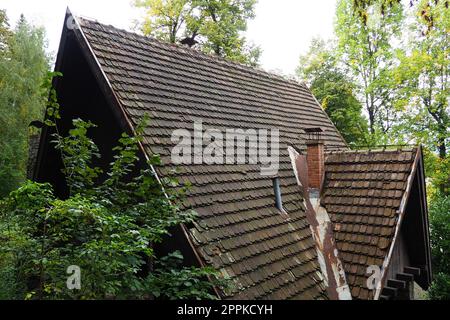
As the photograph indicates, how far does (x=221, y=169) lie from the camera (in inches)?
208

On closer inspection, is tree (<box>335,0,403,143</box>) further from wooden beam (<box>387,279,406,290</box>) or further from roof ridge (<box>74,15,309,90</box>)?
wooden beam (<box>387,279,406,290</box>)

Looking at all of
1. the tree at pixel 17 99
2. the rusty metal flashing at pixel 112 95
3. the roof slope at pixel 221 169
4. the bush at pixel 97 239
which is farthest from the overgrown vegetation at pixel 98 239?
the tree at pixel 17 99

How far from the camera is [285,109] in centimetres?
834

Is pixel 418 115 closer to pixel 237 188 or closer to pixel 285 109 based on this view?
pixel 285 109

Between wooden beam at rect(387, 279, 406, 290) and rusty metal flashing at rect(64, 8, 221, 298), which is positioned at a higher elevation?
rusty metal flashing at rect(64, 8, 221, 298)

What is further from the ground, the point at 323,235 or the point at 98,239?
the point at 98,239

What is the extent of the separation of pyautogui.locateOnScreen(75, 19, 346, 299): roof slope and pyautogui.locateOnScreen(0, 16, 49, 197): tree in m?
13.7

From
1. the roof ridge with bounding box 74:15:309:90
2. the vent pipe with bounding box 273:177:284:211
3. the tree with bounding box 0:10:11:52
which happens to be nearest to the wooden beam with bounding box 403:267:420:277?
the vent pipe with bounding box 273:177:284:211

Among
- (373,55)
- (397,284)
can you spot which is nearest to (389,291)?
(397,284)

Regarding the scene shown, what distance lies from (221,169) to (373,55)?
14520 mm

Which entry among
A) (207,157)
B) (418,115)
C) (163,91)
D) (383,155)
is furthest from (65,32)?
(418,115)

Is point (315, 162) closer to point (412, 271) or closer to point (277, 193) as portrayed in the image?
point (277, 193)

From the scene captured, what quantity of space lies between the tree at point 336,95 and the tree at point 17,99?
14.9 meters

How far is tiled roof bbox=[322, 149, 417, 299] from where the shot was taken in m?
5.26
